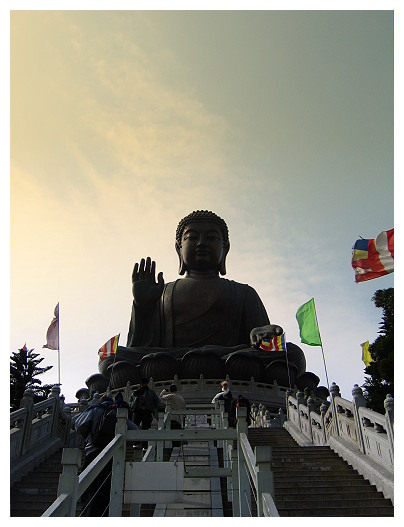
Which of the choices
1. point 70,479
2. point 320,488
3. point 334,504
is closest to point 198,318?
point 320,488

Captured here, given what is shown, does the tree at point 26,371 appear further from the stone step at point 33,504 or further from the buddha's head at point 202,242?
the stone step at point 33,504

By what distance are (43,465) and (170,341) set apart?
13.2 m

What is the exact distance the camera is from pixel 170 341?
68.4 ft

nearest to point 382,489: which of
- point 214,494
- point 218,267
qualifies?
point 214,494

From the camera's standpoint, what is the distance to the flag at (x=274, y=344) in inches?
687

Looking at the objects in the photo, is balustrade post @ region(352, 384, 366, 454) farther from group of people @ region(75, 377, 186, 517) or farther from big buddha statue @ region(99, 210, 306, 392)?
big buddha statue @ region(99, 210, 306, 392)

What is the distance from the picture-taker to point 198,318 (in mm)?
21188

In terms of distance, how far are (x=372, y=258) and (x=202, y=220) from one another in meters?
13.4

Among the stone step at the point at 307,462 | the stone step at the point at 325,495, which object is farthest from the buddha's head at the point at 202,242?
the stone step at the point at 325,495

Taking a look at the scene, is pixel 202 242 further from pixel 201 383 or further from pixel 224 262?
pixel 201 383

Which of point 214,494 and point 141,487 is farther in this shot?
point 214,494

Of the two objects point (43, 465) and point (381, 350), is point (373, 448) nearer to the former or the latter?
point (43, 465)

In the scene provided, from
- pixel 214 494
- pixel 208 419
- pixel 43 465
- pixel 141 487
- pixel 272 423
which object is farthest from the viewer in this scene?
pixel 272 423

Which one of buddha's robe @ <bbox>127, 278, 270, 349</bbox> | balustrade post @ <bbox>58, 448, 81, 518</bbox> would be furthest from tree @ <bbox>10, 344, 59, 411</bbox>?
balustrade post @ <bbox>58, 448, 81, 518</bbox>
